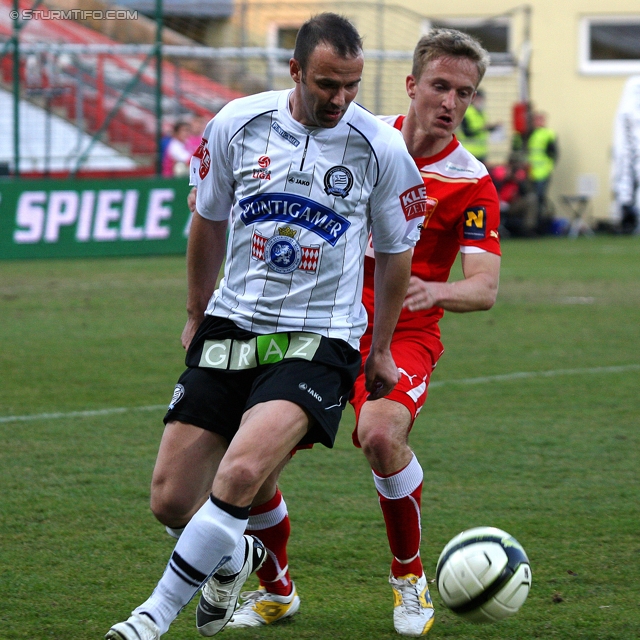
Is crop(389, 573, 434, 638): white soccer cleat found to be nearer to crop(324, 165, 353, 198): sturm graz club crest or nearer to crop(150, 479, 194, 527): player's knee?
crop(150, 479, 194, 527): player's knee

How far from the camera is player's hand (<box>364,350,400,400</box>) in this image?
398 centimetres

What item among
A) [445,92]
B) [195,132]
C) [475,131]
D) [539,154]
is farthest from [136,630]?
[539,154]

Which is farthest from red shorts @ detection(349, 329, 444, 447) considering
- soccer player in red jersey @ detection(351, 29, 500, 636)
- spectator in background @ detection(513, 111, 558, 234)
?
A: spectator in background @ detection(513, 111, 558, 234)

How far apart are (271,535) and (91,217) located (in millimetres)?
11838

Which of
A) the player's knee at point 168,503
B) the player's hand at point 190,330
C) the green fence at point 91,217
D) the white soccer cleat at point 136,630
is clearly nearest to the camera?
the white soccer cleat at point 136,630

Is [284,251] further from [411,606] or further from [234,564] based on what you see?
[411,606]

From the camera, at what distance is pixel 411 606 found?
4062 millimetres

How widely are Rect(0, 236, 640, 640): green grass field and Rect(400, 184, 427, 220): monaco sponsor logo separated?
1.45 meters

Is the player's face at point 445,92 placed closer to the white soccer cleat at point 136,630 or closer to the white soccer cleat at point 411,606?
the white soccer cleat at point 411,606

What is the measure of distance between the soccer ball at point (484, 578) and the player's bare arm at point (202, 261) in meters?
1.20

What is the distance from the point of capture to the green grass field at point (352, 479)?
165 inches

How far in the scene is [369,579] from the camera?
14.9 feet

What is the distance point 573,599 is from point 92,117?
1568 centimetres

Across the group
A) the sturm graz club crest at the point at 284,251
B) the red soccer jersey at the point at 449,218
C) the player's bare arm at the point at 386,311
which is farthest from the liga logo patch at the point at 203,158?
the red soccer jersey at the point at 449,218
